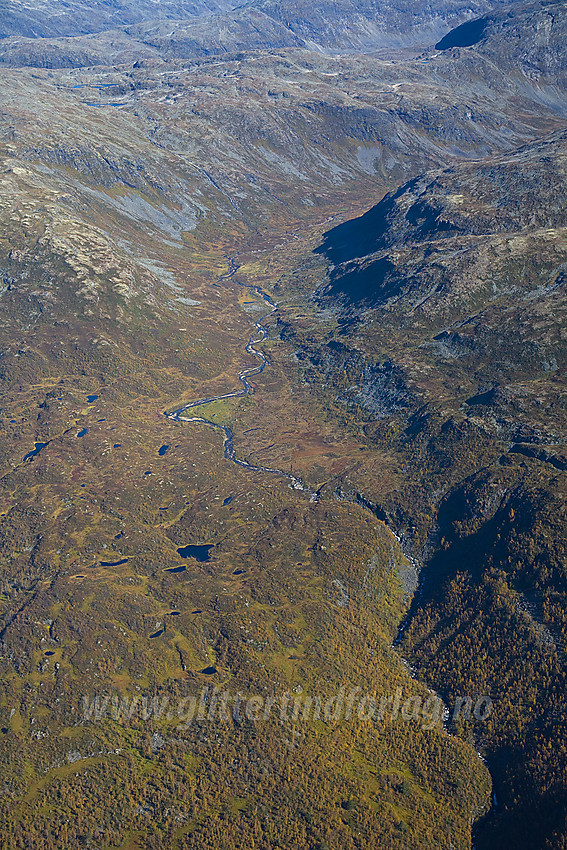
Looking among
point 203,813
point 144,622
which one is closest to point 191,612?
point 144,622

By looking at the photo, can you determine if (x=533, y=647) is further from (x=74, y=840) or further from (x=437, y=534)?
(x=74, y=840)

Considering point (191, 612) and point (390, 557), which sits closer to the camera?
point (191, 612)

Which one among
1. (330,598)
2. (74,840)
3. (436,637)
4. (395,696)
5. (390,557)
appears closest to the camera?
(74,840)

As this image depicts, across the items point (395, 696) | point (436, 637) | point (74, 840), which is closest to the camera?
point (74, 840)

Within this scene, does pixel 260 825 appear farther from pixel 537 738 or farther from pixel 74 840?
pixel 537 738

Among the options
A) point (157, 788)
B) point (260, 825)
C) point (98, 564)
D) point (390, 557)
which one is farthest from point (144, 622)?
point (390, 557)

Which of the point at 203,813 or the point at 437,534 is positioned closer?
the point at 203,813

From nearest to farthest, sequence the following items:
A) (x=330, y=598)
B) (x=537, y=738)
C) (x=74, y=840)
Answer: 1. (x=74, y=840)
2. (x=537, y=738)
3. (x=330, y=598)

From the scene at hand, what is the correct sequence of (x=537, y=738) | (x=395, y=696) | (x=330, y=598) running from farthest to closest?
(x=330, y=598) < (x=395, y=696) < (x=537, y=738)
